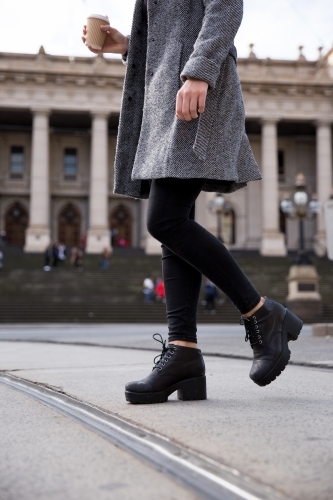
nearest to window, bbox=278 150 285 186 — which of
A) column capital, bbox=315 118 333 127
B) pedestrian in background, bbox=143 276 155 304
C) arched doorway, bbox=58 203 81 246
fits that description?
column capital, bbox=315 118 333 127

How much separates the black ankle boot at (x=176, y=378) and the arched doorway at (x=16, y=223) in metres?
48.5

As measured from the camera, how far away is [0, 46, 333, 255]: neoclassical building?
45.4 m

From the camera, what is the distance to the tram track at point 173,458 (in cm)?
162

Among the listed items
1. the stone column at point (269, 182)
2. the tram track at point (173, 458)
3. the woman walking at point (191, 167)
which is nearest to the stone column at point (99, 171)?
the stone column at point (269, 182)

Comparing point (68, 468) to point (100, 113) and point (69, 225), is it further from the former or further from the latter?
point (69, 225)

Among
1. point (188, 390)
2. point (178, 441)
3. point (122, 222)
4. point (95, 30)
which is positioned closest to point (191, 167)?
point (95, 30)

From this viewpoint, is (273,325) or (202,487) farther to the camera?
(273,325)

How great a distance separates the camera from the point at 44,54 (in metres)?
46.2

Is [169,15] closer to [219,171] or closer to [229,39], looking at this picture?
[229,39]

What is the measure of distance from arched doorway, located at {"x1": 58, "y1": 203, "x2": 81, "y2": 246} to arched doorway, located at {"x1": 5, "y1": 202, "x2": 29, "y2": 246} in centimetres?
236

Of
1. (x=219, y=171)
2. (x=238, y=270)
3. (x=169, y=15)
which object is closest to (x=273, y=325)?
(x=238, y=270)

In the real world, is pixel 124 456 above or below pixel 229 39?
below

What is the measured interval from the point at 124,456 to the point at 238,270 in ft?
4.58

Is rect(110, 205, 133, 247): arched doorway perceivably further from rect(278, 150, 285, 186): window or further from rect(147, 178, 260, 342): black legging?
rect(147, 178, 260, 342): black legging
